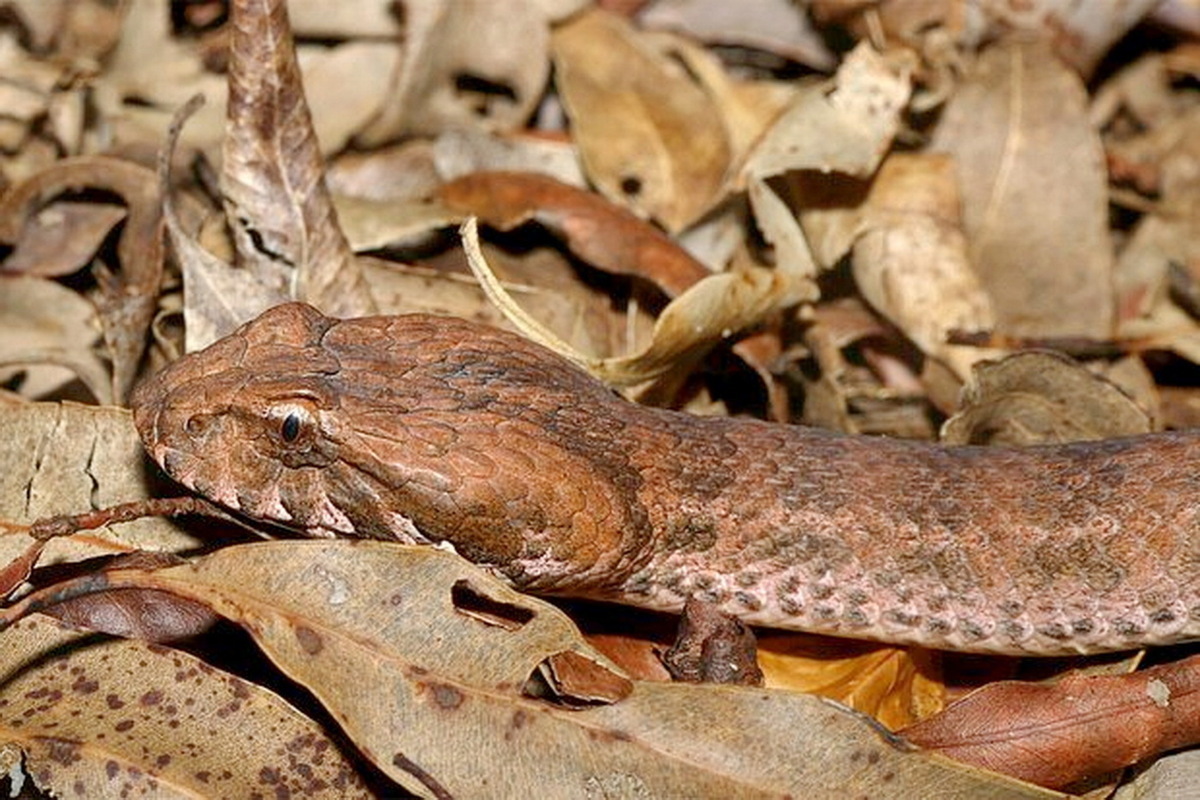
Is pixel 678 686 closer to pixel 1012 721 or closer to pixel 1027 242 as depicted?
pixel 1012 721

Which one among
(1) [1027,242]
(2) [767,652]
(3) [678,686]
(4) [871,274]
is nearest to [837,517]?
(2) [767,652]

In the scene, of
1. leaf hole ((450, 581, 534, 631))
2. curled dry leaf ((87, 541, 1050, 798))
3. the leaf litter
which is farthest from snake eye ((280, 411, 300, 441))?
leaf hole ((450, 581, 534, 631))

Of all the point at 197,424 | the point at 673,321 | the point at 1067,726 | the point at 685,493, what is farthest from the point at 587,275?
the point at 1067,726

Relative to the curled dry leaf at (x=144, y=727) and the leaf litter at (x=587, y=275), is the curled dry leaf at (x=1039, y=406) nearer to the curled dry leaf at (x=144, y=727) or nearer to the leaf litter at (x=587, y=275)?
the leaf litter at (x=587, y=275)

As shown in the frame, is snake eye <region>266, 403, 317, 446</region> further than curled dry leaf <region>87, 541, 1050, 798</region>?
Yes

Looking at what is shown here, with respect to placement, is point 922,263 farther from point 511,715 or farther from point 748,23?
point 511,715

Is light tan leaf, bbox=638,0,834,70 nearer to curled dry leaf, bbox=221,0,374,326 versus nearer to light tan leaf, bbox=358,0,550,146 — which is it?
light tan leaf, bbox=358,0,550,146
